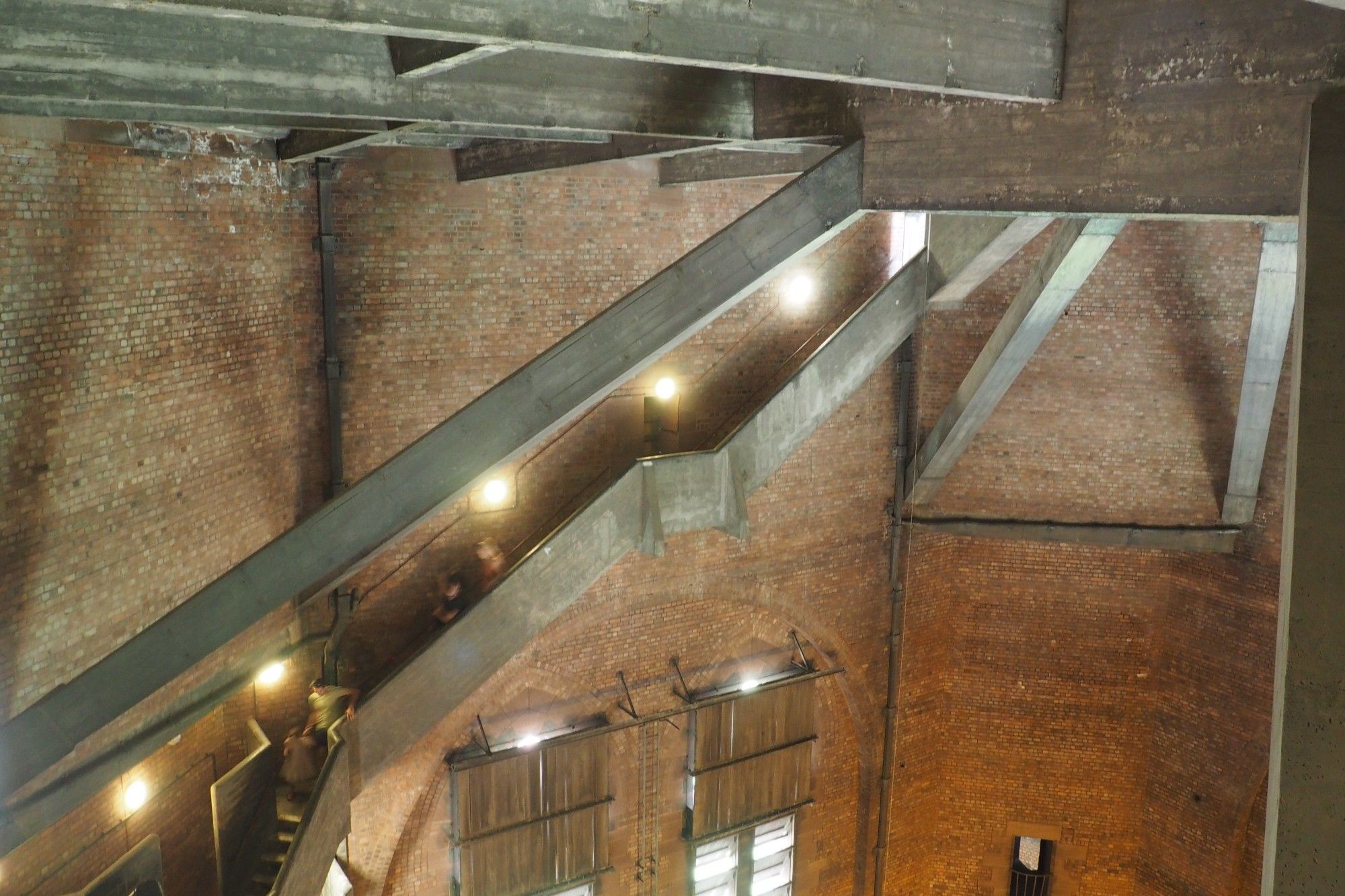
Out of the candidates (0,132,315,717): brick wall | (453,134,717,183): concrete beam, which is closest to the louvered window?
(0,132,315,717): brick wall

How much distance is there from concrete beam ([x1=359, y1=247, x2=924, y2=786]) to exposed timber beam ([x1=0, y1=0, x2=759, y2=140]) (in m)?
3.14

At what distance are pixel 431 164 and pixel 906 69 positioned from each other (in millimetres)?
6166

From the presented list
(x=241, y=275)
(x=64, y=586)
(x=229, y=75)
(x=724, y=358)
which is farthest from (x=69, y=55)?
(x=724, y=358)

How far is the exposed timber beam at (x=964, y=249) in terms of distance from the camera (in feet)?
25.1

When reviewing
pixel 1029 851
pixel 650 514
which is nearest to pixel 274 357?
pixel 650 514

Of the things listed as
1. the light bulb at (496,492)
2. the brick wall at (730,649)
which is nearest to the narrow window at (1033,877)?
the brick wall at (730,649)

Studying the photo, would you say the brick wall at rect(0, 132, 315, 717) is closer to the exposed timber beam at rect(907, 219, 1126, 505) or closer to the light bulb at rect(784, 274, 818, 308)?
the light bulb at rect(784, 274, 818, 308)

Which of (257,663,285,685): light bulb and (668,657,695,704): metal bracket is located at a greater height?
(257,663,285,685): light bulb

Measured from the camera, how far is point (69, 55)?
364cm

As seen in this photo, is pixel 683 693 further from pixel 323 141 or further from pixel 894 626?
pixel 323 141

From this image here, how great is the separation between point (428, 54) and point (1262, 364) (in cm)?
851

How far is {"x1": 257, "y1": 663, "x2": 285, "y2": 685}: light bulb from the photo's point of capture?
9.16 meters

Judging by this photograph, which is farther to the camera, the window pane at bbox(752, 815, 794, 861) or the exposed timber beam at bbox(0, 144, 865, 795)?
the window pane at bbox(752, 815, 794, 861)

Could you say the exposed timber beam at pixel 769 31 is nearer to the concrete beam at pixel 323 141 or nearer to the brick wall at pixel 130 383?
the concrete beam at pixel 323 141
